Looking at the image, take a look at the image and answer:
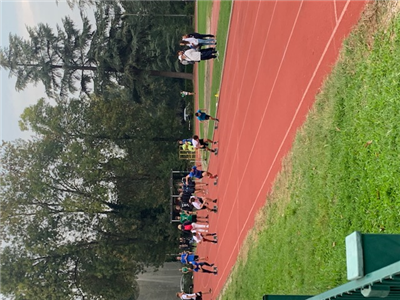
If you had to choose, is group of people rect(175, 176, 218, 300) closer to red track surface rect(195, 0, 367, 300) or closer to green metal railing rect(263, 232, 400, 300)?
red track surface rect(195, 0, 367, 300)

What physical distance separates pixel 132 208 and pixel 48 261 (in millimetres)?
8760

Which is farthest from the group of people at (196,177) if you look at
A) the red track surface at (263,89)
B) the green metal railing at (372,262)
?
the green metal railing at (372,262)

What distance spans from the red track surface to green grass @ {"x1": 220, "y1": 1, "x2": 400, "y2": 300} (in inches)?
27.0

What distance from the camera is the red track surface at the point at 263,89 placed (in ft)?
25.6

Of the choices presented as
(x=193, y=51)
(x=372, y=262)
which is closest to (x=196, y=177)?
(x=193, y=51)

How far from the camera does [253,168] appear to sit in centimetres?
1196

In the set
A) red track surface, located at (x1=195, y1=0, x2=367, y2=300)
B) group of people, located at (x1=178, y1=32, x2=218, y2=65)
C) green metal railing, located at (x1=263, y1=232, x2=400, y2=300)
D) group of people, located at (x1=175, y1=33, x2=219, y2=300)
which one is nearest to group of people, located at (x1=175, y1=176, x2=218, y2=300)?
group of people, located at (x1=175, y1=33, x2=219, y2=300)

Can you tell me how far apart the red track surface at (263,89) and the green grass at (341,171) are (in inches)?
27.0

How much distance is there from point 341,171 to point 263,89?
5313mm

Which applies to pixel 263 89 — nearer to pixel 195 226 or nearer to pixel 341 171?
pixel 341 171

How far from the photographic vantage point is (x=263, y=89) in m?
11.3

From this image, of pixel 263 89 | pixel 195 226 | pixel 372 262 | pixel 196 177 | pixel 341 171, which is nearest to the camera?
pixel 372 262

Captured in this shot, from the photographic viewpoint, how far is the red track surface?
307 inches

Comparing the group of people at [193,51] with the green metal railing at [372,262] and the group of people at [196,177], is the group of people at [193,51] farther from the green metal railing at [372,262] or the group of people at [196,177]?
the green metal railing at [372,262]
